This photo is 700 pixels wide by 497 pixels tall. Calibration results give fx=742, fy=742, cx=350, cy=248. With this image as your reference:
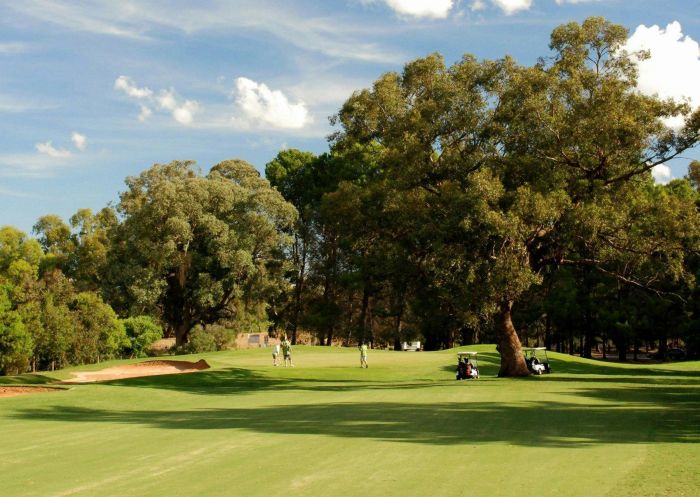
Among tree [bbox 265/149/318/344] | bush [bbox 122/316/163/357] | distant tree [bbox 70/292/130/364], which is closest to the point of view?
distant tree [bbox 70/292/130/364]

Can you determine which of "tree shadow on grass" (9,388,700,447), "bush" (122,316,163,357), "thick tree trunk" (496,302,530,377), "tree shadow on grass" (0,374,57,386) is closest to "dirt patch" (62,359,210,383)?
"tree shadow on grass" (0,374,57,386)

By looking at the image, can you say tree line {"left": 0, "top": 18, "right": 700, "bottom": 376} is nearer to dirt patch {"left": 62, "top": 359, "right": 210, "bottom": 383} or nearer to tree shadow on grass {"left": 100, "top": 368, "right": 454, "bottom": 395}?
tree shadow on grass {"left": 100, "top": 368, "right": 454, "bottom": 395}

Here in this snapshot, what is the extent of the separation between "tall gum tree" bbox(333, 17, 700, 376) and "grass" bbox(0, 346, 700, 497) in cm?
564

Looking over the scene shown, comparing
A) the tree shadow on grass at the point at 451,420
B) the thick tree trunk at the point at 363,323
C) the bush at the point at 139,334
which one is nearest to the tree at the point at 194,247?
the bush at the point at 139,334

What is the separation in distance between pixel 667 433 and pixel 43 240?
259 feet

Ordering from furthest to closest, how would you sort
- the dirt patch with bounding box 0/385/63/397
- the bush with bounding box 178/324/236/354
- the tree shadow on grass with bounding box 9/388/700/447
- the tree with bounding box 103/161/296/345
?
the tree with bounding box 103/161/296/345, the bush with bounding box 178/324/236/354, the dirt patch with bounding box 0/385/63/397, the tree shadow on grass with bounding box 9/388/700/447

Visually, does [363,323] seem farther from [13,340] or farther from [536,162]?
[536,162]

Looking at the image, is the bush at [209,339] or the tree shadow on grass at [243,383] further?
the bush at [209,339]

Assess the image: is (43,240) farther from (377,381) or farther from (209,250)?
(377,381)

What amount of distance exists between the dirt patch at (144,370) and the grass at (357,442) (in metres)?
11.7

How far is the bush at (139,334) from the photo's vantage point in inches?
2258

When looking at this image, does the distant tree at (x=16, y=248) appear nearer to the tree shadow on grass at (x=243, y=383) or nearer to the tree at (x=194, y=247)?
the tree at (x=194, y=247)

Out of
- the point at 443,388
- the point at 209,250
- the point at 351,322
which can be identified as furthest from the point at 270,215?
the point at 443,388

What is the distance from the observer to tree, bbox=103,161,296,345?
198 feet
